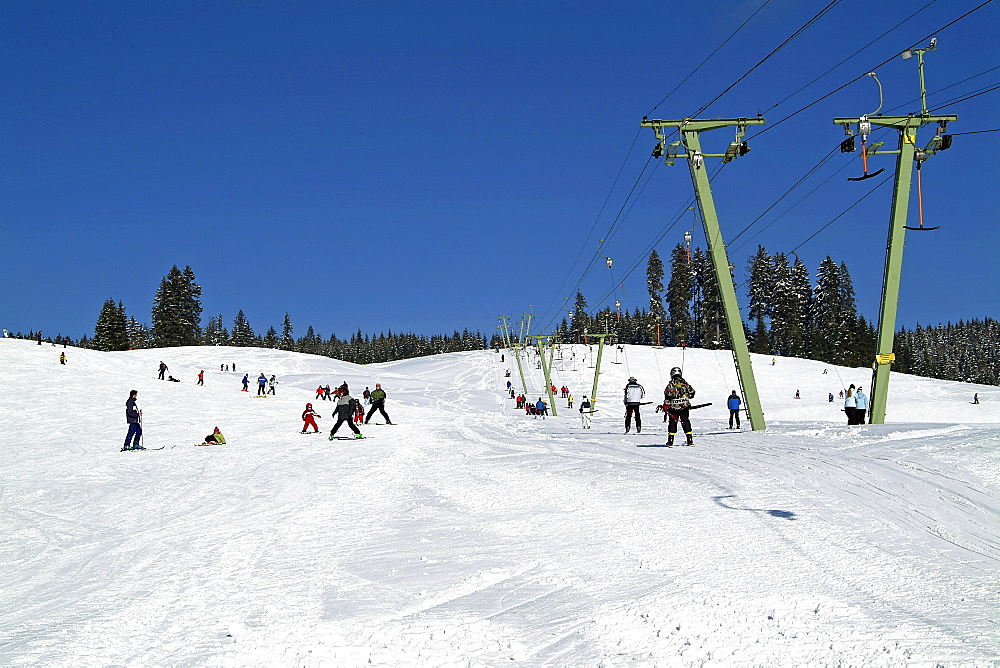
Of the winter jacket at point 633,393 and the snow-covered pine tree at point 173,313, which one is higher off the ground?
the snow-covered pine tree at point 173,313

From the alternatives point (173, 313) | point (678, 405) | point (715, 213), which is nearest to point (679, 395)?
point (678, 405)

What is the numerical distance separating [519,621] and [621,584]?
3.46 ft

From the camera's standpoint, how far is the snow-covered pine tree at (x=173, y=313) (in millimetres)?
130250

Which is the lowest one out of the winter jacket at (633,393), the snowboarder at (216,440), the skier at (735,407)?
the snowboarder at (216,440)

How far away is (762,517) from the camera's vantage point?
304 inches

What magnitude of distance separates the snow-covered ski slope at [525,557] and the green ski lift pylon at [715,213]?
5.15 meters

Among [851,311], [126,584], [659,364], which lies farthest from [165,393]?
[851,311]

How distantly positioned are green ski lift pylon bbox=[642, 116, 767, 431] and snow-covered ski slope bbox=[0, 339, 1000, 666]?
5146mm

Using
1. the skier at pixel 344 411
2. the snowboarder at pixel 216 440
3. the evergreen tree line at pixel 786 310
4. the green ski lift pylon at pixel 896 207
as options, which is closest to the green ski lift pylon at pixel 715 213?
the green ski lift pylon at pixel 896 207

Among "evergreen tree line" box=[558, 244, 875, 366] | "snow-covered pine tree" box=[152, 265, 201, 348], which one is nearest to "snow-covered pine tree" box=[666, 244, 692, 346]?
"evergreen tree line" box=[558, 244, 875, 366]

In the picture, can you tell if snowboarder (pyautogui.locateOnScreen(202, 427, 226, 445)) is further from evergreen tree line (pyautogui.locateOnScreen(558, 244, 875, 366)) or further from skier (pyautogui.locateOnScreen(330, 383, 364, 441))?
→ evergreen tree line (pyautogui.locateOnScreen(558, 244, 875, 366))

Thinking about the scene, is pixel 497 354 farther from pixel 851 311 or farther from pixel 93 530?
pixel 93 530

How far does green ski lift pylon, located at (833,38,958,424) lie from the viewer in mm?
20578

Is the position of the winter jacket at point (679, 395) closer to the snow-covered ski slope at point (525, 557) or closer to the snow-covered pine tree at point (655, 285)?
the snow-covered ski slope at point (525, 557)
